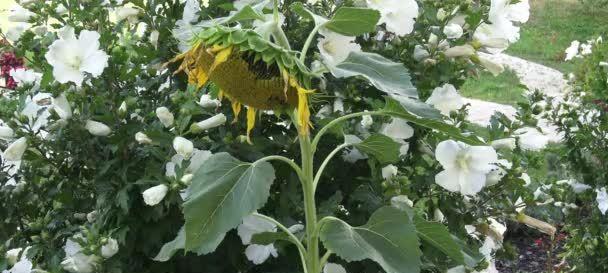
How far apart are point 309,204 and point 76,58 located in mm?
694

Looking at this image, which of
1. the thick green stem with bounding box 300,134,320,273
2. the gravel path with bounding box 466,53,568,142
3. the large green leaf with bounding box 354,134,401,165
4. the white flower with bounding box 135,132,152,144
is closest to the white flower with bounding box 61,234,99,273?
the white flower with bounding box 135,132,152,144

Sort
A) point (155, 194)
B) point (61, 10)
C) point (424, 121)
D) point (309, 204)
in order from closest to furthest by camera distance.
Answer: point (424, 121) < point (309, 204) < point (155, 194) < point (61, 10)

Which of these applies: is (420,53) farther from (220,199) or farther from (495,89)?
(495,89)

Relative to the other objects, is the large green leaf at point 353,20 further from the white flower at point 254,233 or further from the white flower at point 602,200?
the white flower at point 602,200

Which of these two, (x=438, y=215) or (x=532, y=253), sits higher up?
(x=438, y=215)

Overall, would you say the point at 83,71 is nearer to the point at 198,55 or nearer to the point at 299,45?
the point at 299,45

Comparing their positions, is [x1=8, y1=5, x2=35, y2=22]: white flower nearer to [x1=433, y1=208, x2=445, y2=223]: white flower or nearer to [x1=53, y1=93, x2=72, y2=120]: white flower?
[x1=53, y1=93, x2=72, y2=120]: white flower

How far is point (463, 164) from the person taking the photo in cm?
186

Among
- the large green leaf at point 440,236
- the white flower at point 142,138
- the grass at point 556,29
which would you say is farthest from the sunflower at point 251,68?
the grass at point 556,29

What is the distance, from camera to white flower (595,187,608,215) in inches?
113

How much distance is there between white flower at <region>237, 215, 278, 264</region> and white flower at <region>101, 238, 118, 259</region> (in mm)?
266

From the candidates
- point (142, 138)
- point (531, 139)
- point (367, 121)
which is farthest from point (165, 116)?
point (531, 139)

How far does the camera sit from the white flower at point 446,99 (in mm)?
1944

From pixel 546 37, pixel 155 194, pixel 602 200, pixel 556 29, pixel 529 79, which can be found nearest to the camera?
pixel 155 194
